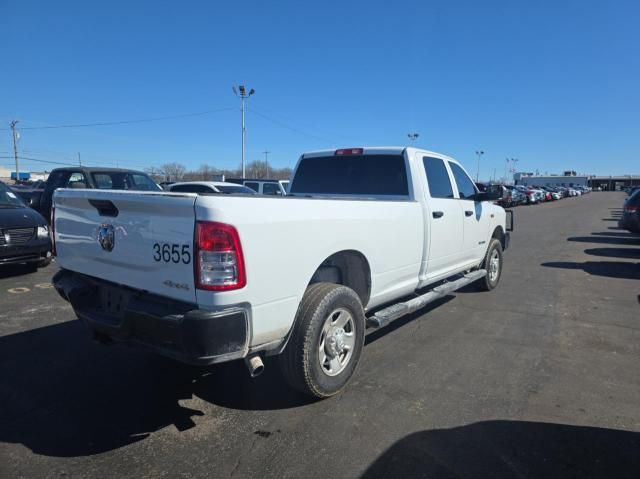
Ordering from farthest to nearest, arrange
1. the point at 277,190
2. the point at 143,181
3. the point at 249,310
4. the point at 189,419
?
the point at 277,190 → the point at 143,181 → the point at 189,419 → the point at 249,310

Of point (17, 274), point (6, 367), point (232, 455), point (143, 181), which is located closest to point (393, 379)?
point (232, 455)

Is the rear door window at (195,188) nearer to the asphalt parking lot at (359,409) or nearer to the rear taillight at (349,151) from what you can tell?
the asphalt parking lot at (359,409)

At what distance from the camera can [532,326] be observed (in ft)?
17.7

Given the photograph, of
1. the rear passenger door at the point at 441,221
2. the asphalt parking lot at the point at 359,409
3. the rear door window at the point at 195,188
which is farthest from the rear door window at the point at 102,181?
the rear passenger door at the point at 441,221

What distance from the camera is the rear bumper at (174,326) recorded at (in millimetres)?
2564

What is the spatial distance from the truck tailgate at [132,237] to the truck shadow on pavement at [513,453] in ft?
5.50

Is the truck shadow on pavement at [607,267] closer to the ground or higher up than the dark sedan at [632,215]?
closer to the ground

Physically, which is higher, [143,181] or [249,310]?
[143,181]

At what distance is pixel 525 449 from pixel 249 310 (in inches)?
78.0

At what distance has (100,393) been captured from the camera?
3.55 metres

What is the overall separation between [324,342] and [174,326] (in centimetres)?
125

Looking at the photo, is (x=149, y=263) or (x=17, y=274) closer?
(x=149, y=263)

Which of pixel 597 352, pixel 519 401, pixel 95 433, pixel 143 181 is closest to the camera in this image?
pixel 95 433

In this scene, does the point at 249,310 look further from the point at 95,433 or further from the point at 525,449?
the point at 525,449
